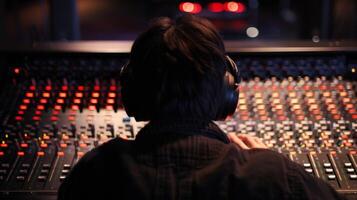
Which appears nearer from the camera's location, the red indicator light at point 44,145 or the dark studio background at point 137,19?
the red indicator light at point 44,145

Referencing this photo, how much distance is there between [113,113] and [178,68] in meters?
0.65

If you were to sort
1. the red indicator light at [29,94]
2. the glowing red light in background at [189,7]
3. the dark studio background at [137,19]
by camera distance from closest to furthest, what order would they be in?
1. the red indicator light at [29,94]
2. the dark studio background at [137,19]
3. the glowing red light in background at [189,7]

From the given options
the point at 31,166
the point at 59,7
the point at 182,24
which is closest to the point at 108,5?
the point at 59,7

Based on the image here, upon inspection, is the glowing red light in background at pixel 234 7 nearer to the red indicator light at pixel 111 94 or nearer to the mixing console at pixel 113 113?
the mixing console at pixel 113 113

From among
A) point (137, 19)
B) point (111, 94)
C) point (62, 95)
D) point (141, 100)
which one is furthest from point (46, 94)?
point (137, 19)

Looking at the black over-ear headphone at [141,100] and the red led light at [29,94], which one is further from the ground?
the black over-ear headphone at [141,100]

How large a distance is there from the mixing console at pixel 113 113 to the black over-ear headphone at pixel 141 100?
1.07 ft

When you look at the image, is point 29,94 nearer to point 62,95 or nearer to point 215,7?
point 62,95

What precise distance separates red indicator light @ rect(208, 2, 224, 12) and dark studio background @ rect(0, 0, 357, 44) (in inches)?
0.9

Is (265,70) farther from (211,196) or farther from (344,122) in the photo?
(211,196)

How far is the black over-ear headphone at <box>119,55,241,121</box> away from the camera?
3.43ft

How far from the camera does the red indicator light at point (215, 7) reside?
3.19 metres

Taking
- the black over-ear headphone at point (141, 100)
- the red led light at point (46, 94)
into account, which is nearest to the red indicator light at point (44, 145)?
the red led light at point (46, 94)

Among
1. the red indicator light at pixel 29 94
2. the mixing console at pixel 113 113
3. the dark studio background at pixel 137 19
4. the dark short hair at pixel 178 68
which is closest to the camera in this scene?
the dark short hair at pixel 178 68
